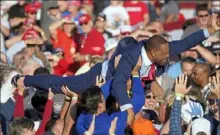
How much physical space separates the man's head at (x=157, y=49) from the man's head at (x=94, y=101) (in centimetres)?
120

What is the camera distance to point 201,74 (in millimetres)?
13125

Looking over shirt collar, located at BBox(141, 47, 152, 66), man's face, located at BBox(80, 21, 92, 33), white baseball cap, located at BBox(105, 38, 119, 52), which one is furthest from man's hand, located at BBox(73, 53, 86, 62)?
shirt collar, located at BBox(141, 47, 152, 66)

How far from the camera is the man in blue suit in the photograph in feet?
37.7

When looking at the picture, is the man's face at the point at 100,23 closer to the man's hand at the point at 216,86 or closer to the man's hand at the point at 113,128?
the man's hand at the point at 216,86

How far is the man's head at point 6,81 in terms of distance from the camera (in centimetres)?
1338

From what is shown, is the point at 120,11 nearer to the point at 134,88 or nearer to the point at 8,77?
the point at 8,77

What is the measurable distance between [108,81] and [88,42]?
159 inches

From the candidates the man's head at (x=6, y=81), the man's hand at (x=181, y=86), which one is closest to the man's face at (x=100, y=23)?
the man's head at (x=6, y=81)

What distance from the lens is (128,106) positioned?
11.2 m

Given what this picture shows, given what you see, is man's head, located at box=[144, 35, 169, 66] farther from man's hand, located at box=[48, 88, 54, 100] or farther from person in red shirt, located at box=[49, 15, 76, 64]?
person in red shirt, located at box=[49, 15, 76, 64]

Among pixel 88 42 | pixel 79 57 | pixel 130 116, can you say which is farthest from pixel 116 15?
pixel 130 116

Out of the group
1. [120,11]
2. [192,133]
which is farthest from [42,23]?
[192,133]

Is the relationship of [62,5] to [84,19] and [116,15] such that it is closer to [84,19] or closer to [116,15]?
[116,15]

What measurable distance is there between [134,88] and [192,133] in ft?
2.75
